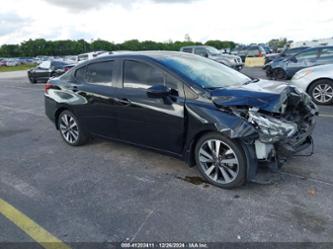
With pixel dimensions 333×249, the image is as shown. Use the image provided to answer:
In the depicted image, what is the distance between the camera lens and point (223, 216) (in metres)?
2.85

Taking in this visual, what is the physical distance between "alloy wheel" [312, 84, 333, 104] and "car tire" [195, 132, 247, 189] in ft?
17.3

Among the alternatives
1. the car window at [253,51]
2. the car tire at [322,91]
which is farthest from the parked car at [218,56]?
the car tire at [322,91]

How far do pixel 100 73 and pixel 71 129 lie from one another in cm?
122

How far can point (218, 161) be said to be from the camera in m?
3.33

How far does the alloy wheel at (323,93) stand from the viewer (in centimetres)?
717

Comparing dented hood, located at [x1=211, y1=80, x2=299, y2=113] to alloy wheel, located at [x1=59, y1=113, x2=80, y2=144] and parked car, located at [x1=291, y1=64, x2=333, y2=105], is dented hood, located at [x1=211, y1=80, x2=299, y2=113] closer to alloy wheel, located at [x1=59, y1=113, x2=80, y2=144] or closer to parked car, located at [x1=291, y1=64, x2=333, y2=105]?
alloy wheel, located at [x1=59, y1=113, x2=80, y2=144]

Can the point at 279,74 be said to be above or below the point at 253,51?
below

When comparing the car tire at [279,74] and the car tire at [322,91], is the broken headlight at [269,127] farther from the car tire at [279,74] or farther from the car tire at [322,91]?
the car tire at [279,74]

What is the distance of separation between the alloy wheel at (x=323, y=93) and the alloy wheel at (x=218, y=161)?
5.27 metres

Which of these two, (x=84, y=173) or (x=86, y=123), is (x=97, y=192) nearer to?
(x=84, y=173)

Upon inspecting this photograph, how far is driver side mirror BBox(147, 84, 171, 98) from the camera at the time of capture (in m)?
3.46

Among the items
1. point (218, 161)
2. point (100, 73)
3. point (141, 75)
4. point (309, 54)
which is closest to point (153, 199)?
point (218, 161)

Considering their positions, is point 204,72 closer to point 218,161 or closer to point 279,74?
point 218,161

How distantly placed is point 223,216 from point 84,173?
2.06 m
